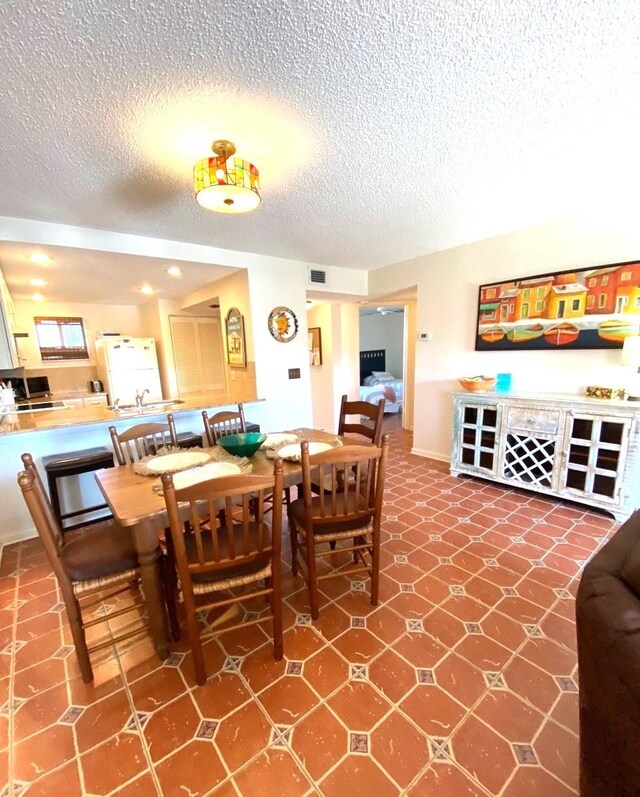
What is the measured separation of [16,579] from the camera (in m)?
2.08

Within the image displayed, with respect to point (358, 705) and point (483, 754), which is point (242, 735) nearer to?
point (358, 705)

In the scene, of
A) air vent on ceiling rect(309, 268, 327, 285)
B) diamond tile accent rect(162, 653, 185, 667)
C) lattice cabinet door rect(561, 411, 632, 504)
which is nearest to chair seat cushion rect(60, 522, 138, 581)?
diamond tile accent rect(162, 653, 185, 667)

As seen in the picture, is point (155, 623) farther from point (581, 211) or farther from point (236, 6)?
point (581, 211)

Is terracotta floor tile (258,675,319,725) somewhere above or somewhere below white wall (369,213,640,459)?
below

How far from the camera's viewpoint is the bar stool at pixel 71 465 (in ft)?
7.68

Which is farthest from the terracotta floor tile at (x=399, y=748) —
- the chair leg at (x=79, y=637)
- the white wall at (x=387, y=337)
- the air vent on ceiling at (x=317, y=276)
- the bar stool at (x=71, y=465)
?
the white wall at (x=387, y=337)

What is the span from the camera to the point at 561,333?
281 cm

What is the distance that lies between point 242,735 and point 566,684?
129 cm

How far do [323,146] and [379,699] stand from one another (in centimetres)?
253

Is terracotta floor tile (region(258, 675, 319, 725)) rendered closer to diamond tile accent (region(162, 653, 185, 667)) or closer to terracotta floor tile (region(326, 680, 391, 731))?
terracotta floor tile (region(326, 680, 391, 731))

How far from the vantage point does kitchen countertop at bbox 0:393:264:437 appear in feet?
8.07

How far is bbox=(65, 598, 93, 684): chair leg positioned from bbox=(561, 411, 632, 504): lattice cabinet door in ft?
10.7

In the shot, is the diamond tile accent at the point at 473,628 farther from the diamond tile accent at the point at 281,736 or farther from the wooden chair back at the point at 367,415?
the wooden chair back at the point at 367,415

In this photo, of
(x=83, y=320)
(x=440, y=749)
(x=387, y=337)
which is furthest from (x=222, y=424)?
(x=387, y=337)
